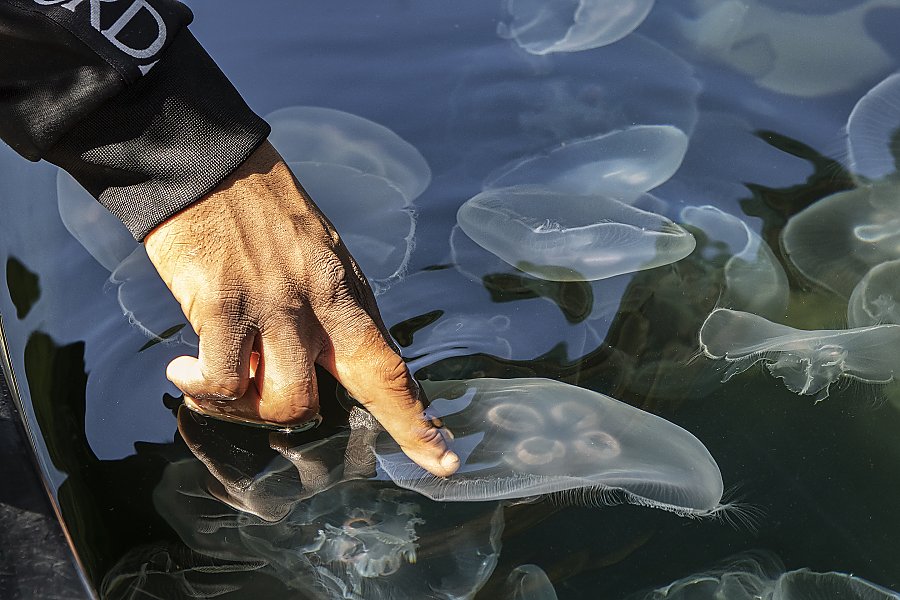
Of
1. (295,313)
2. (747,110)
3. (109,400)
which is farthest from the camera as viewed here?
(747,110)

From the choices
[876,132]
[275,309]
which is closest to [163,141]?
[275,309]

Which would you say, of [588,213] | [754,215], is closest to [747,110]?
[754,215]

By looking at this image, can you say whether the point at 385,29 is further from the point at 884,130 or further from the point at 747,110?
the point at 884,130

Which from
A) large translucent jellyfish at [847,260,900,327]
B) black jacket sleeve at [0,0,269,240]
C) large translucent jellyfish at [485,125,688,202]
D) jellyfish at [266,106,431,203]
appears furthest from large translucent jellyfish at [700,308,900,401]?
black jacket sleeve at [0,0,269,240]

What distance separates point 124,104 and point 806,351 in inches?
33.1

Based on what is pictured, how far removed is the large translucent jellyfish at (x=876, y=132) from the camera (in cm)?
126

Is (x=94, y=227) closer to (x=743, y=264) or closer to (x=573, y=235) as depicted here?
(x=573, y=235)

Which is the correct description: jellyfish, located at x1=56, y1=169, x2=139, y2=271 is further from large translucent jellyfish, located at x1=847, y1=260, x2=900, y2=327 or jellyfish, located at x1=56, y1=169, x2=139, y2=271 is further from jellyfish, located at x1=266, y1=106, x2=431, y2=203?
large translucent jellyfish, located at x1=847, y1=260, x2=900, y2=327

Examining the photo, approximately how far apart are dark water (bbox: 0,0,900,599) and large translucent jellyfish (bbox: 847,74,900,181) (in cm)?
2

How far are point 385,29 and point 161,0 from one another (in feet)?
1.68

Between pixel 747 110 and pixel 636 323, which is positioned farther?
pixel 747 110

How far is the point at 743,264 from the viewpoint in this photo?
3.91 ft

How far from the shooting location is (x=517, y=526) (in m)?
0.97

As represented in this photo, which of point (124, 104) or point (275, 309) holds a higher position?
point (124, 104)
